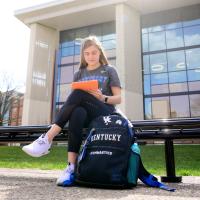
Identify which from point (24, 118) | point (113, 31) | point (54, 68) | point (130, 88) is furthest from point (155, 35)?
point (24, 118)

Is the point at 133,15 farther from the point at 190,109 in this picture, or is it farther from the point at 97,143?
the point at 97,143

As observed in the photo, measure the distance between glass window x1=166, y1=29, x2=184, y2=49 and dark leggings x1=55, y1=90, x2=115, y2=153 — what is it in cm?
1999

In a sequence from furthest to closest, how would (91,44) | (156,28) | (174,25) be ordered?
(156,28)
(174,25)
(91,44)

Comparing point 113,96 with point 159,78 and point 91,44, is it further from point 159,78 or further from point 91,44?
point 159,78

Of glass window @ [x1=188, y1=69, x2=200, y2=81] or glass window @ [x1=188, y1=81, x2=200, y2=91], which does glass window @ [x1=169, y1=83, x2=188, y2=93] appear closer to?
glass window @ [x1=188, y1=81, x2=200, y2=91]

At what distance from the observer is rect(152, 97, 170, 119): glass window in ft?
67.6

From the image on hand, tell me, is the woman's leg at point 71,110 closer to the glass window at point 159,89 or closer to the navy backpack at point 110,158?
the navy backpack at point 110,158

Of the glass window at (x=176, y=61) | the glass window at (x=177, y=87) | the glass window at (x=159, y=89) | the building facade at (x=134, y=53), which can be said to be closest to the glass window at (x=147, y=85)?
the building facade at (x=134, y=53)

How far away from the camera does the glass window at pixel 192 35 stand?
20953 mm

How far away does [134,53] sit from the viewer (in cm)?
2072

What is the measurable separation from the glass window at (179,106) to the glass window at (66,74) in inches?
331

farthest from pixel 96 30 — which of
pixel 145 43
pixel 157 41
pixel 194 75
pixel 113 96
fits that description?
pixel 113 96

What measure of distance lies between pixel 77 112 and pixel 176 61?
19.7 m

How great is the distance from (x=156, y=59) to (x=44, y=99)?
911cm
